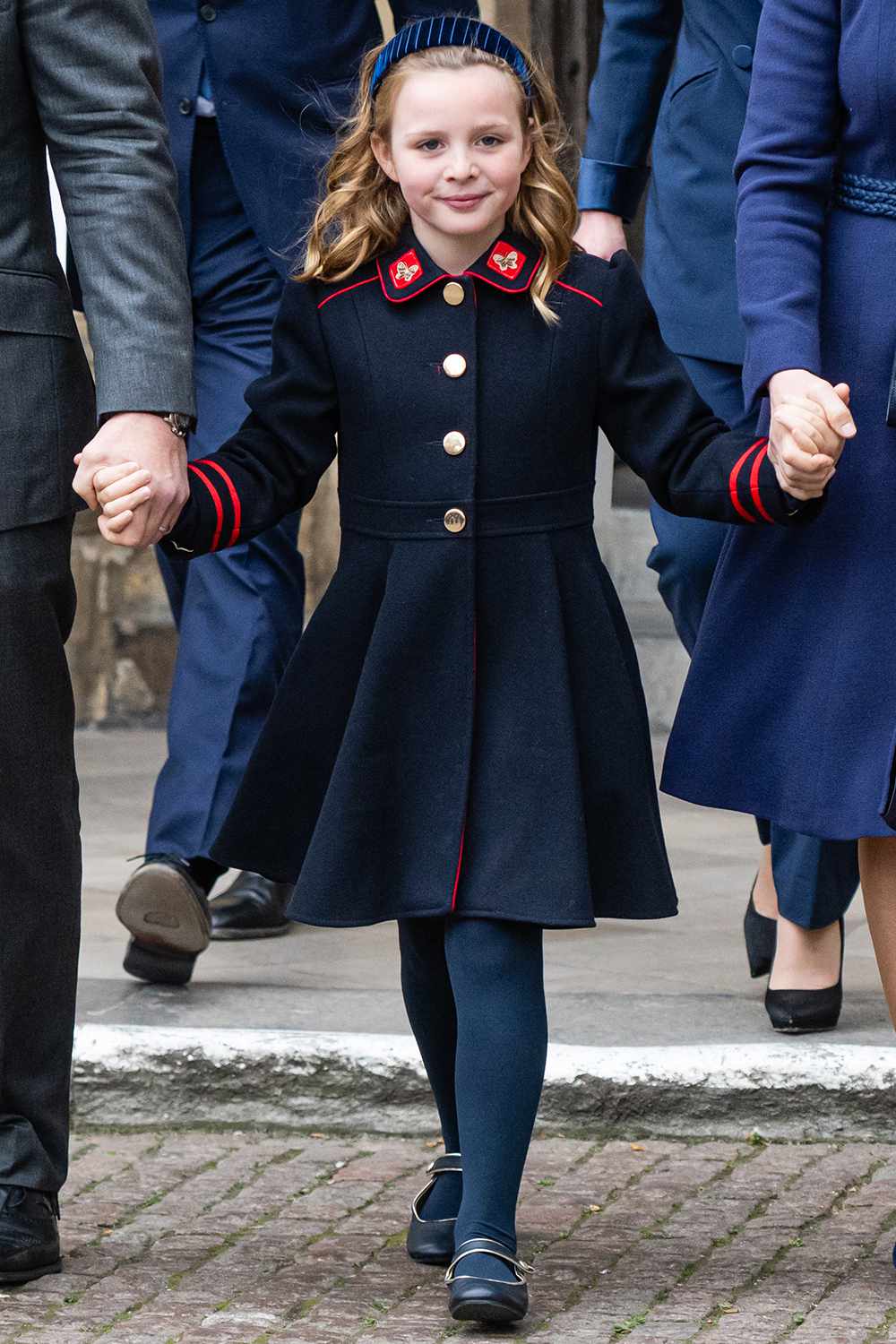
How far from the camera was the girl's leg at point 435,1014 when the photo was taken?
3.24m

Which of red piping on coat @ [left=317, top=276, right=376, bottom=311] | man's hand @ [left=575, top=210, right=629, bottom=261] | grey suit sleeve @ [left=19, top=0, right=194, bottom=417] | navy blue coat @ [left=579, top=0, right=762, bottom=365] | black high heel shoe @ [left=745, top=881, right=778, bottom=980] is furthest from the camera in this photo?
black high heel shoe @ [left=745, top=881, right=778, bottom=980]

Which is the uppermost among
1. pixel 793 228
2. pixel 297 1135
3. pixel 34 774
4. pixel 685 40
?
pixel 685 40

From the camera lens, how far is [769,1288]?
315 cm

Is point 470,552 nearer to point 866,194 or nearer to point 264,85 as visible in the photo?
point 866,194

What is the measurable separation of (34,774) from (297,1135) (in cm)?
102

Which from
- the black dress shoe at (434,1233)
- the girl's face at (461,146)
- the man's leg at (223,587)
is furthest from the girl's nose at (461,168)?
the man's leg at (223,587)

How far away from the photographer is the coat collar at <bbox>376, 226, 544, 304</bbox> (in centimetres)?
315

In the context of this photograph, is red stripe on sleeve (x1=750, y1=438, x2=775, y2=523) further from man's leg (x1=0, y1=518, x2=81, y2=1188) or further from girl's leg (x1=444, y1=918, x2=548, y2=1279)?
man's leg (x1=0, y1=518, x2=81, y2=1188)

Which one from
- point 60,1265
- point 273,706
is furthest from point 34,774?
point 60,1265

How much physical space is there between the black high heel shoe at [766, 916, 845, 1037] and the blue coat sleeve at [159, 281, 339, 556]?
4.22 ft

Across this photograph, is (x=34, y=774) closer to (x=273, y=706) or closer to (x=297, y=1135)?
(x=273, y=706)

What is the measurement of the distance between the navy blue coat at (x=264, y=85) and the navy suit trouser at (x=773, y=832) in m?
0.83

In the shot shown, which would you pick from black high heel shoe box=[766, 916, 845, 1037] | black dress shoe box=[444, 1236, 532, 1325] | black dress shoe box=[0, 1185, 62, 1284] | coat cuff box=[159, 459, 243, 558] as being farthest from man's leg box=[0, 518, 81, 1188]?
black high heel shoe box=[766, 916, 845, 1037]

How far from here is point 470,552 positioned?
312 centimetres
